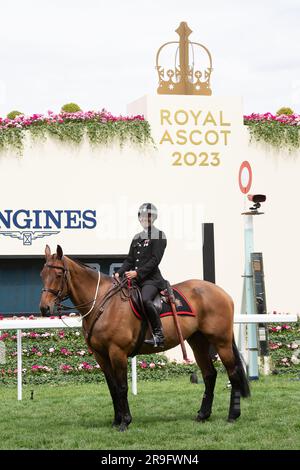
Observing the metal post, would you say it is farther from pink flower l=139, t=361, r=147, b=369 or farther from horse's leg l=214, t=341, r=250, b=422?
horse's leg l=214, t=341, r=250, b=422

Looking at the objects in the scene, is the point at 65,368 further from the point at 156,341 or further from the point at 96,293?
the point at 156,341

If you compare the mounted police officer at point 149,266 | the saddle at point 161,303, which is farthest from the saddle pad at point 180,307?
the mounted police officer at point 149,266

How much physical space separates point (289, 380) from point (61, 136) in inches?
257

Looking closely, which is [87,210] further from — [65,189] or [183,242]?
[183,242]

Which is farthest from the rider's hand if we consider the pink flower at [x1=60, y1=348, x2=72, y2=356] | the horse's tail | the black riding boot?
the pink flower at [x1=60, y1=348, x2=72, y2=356]

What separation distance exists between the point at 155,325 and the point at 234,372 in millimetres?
1230

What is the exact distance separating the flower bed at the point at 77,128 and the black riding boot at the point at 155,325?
781 centimetres

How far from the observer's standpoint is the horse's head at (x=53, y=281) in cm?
944

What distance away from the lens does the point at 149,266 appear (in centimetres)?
985

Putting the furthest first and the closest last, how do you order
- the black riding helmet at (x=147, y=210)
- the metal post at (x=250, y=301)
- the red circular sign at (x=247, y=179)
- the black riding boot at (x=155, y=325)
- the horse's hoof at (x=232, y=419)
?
the red circular sign at (x=247, y=179) → the metal post at (x=250, y=301) → the black riding helmet at (x=147, y=210) → the horse's hoof at (x=232, y=419) → the black riding boot at (x=155, y=325)

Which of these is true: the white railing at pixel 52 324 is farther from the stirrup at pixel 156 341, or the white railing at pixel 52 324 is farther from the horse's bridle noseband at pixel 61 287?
the horse's bridle noseband at pixel 61 287

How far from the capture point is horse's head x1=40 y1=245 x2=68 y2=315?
944 cm

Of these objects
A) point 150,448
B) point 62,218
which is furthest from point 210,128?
point 150,448
